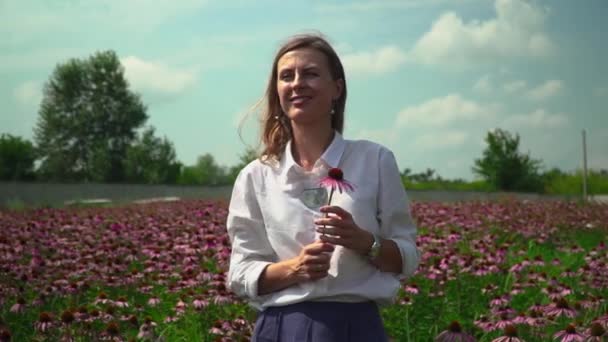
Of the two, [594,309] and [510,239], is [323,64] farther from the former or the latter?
[510,239]

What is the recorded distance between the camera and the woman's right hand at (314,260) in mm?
2238

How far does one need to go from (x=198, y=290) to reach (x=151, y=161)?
44.6 meters

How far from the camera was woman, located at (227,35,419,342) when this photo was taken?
2334 millimetres

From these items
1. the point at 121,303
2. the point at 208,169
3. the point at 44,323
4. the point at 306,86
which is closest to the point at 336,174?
the point at 306,86

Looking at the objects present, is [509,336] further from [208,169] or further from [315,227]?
[208,169]

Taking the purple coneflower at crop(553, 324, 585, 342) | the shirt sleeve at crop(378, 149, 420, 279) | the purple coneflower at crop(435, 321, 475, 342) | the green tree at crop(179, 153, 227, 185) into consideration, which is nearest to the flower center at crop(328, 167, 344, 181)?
the shirt sleeve at crop(378, 149, 420, 279)

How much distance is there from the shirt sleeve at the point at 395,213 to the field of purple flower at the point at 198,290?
1.10m

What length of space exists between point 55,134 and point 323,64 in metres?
49.0

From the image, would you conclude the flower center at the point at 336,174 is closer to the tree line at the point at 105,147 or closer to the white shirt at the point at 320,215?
the white shirt at the point at 320,215

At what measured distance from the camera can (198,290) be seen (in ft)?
16.1

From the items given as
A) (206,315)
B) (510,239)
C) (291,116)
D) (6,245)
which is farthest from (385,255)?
(510,239)

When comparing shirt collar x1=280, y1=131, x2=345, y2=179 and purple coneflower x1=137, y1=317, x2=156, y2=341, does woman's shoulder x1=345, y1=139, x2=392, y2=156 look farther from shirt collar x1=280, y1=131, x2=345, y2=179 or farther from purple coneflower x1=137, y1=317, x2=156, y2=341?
purple coneflower x1=137, y1=317, x2=156, y2=341

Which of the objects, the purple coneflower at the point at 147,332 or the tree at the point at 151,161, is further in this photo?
the tree at the point at 151,161

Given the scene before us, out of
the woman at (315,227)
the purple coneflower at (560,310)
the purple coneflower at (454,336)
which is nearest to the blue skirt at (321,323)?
the woman at (315,227)
